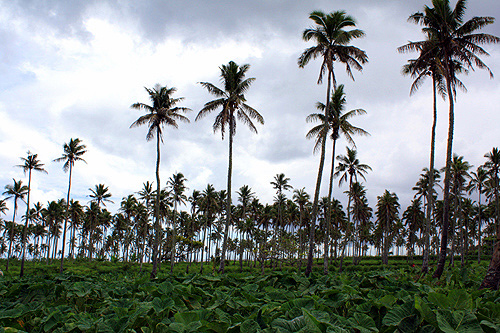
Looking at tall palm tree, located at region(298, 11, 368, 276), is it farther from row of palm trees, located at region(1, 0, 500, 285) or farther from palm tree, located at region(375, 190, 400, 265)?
palm tree, located at region(375, 190, 400, 265)

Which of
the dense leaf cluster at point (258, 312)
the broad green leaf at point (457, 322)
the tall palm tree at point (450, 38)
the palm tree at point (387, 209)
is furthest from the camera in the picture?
the palm tree at point (387, 209)

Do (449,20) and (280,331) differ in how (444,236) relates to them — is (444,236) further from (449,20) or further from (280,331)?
(280,331)

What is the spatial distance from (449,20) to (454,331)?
20.6m

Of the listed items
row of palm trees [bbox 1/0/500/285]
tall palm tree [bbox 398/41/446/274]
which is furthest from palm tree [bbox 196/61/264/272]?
tall palm tree [bbox 398/41/446/274]

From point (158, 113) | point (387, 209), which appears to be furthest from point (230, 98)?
point (387, 209)

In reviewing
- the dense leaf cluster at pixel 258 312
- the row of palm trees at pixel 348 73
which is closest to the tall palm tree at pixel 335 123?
the row of palm trees at pixel 348 73

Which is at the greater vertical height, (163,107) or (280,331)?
(163,107)

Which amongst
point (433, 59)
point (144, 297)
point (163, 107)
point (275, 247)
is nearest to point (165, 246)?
point (275, 247)

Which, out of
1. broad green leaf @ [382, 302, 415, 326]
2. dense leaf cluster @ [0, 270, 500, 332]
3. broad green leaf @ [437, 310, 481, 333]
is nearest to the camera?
broad green leaf @ [437, 310, 481, 333]

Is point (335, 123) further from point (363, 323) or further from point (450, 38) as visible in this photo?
point (363, 323)

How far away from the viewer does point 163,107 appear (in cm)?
3011

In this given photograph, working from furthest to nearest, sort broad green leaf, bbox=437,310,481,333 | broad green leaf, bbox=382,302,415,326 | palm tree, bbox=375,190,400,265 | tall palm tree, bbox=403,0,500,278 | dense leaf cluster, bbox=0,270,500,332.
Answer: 1. palm tree, bbox=375,190,400,265
2. tall palm tree, bbox=403,0,500,278
3. broad green leaf, bbox=382,302,415,326
4. dense leaf cluster, bbox=0,270,500,332
5. broad green leaf, bbox=437,310,481,333

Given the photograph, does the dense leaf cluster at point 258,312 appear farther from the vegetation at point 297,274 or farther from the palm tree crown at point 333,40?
the palm tree crown at point 333,40

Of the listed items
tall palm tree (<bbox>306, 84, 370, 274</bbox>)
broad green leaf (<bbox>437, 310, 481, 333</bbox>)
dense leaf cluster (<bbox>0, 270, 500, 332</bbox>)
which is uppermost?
tall palm tree (<bbox>306, 84, 370, 274</bbox>)
